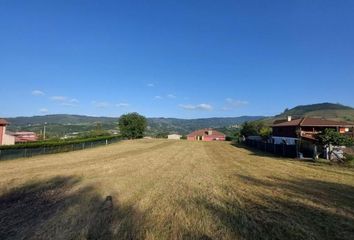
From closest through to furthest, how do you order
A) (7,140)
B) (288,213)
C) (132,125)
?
(288,213), (7,140), (132,125)

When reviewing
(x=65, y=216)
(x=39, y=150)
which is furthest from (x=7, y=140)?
(x=65, y=216)

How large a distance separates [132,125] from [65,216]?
96.0m

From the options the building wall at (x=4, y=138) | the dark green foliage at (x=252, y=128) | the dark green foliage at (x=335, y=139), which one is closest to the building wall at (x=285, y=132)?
the dark green foliage at (x=335, y=139)

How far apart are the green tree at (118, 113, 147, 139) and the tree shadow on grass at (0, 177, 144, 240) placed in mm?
90285

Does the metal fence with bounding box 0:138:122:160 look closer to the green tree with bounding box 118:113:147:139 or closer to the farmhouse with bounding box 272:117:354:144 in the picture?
the farmhouse with bounding box 272:117:354:144

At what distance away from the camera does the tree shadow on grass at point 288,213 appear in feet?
26.7

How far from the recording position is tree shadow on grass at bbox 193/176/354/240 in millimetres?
8133

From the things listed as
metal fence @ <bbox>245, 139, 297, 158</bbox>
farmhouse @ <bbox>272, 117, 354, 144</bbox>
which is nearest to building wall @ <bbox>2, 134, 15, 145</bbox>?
metal fence @ <bbox>245, 139, 297, 158</bbox>

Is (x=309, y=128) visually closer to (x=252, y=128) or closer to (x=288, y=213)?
(x=252, y=128)

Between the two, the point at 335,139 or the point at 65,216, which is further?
the point at 335,139

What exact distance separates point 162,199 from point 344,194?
781 cm

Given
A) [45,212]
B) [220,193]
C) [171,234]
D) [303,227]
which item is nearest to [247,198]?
[220,193]

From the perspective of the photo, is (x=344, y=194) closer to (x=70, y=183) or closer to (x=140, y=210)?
(x=140, y=210)

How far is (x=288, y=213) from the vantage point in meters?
10.0
